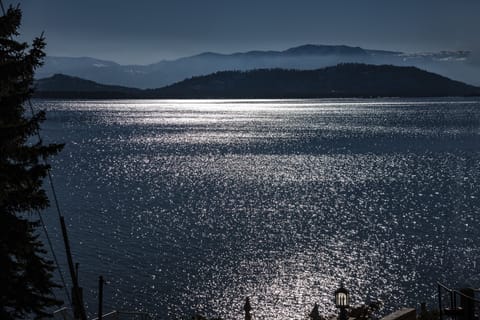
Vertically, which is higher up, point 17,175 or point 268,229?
point 17,175

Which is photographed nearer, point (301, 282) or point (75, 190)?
point (301, 282)

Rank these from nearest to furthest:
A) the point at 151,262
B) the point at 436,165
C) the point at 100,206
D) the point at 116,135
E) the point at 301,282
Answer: the point at 301,282, the point at 151,262, the point at 100,206, the point at 436,165, the point at 116,135

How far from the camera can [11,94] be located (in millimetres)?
15508

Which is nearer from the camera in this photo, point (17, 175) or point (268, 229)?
point (17, 175)

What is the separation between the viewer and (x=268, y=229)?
183 feet

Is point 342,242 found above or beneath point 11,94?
beneath

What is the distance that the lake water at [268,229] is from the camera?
37938 millimetres

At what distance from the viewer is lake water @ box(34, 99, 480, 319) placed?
124 ft

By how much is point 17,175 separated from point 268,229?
137 ft

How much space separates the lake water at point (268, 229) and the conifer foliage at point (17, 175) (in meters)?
19.3

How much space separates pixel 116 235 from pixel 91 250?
5581 mm

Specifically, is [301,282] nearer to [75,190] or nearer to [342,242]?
[342,242]

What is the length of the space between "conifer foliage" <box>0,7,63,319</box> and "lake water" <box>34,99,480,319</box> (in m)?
19.3

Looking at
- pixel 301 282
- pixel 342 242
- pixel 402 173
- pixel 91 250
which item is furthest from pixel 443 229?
pixel 402 173
